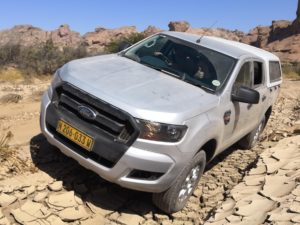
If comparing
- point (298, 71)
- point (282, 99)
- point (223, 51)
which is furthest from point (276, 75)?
point (298, 71)

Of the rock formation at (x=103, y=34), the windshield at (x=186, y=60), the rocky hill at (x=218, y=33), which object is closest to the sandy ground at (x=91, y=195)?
the windshield at (x=186, y=60)

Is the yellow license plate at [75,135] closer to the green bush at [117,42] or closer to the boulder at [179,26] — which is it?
the green bush at [117,42]

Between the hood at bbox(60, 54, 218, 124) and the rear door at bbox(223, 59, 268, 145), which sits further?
the rear door at bbox(223, 59, 268, 145)

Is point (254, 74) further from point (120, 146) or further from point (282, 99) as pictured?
point (282, 99)

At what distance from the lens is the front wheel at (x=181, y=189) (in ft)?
16.4

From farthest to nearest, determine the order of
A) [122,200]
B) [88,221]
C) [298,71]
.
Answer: [298,71] < [122,200] < [88,221]

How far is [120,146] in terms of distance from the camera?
15.1 feet

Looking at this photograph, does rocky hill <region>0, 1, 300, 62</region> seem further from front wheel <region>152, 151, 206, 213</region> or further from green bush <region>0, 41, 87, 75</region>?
front wheel <region>152, 151, 206, 213</region>

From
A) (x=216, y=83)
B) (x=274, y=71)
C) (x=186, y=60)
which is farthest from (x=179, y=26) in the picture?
(x=216, y=83)

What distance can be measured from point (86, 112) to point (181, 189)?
1.34m

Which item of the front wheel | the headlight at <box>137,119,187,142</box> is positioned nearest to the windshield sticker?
the front wheel

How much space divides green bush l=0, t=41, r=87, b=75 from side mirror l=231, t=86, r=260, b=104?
11.7 m

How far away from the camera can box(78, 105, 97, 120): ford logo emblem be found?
188 inches

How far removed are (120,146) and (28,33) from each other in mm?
85071
